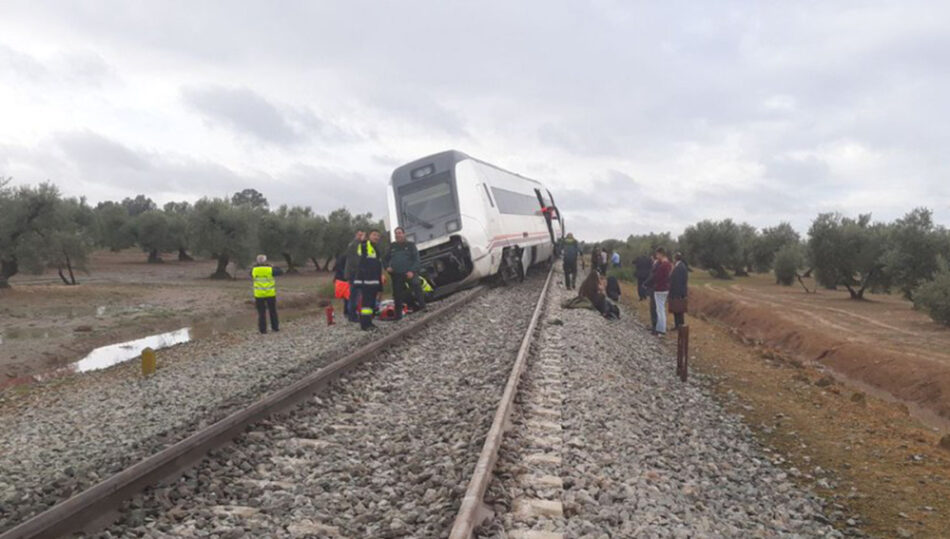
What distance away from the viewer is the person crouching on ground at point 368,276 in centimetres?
1220

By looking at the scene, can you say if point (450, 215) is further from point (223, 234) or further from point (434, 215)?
point (223, 234)

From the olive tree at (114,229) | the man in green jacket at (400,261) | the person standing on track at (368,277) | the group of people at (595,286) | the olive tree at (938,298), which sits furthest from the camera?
the olive tree at (114,229)

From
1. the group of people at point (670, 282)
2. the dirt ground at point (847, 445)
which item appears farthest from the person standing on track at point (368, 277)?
the dirt ground at point (847, 445)

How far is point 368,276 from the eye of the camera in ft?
40.0

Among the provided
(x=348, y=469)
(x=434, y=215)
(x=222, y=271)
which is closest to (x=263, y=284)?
(x=434, y=215)

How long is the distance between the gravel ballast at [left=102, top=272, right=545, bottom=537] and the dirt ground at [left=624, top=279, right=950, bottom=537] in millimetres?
3067

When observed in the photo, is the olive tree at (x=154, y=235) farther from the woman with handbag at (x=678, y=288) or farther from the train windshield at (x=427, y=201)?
the woman with handbag at (x=678, y=288)

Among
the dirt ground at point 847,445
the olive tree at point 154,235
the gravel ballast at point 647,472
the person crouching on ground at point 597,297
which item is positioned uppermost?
the olive tree at point 154,235

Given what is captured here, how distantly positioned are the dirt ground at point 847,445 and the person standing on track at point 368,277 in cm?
554

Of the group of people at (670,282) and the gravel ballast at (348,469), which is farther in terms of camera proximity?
the group of people at (670,282)

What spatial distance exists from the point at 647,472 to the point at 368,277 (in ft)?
26.1

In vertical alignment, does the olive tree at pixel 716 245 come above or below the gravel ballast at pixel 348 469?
above

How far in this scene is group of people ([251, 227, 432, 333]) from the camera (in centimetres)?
1226

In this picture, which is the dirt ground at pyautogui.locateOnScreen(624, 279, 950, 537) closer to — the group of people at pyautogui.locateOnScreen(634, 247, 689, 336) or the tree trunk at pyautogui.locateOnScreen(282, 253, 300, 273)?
the group of people at pyautogui.locateOnScreen(634, 247, 689, 336)
